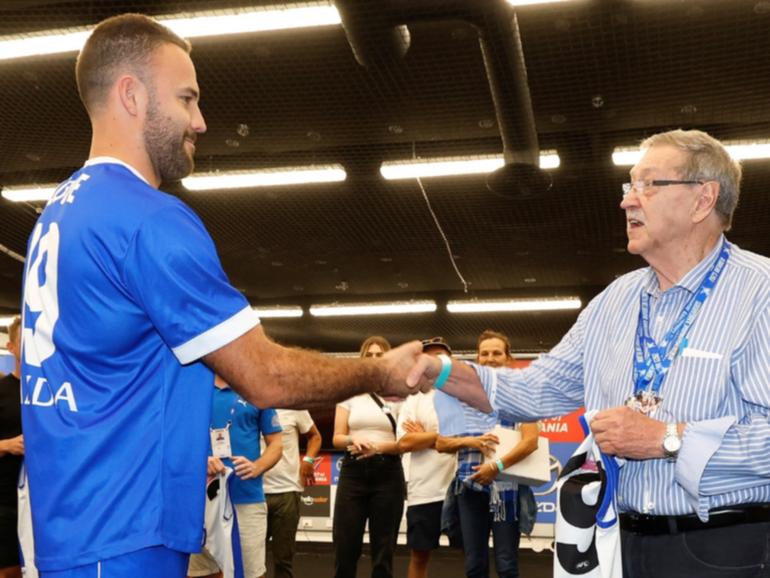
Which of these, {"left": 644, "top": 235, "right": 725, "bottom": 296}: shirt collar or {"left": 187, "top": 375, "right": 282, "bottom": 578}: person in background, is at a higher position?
{"left": 644, "top": 235, "right": 725, "bottom": 296}: shirt collar

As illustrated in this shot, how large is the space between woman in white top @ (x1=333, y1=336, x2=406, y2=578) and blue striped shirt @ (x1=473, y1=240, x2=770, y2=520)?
3.12 meters

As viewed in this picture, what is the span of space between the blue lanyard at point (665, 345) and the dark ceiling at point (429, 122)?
452cm

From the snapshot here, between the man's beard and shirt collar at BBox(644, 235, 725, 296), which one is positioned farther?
shirt collar at BBox(644, 235, 725, 296)

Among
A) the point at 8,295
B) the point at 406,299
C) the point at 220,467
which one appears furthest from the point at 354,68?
the point at 8,295

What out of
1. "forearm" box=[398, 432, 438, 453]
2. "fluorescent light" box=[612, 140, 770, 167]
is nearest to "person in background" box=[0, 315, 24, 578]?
"forearm" box=[398, 432, 438, 453]

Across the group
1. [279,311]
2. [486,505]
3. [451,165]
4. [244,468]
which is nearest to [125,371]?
[244,468]

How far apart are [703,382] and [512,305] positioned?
1403cm

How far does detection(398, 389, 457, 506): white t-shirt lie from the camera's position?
543 cm

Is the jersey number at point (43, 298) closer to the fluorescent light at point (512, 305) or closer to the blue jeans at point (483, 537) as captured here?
the blue jeans at point (483, 537)

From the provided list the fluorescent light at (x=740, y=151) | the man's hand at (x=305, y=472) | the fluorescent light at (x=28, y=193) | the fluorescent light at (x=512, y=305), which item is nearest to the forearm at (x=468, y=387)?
the man's hand at (x=305, y=472)

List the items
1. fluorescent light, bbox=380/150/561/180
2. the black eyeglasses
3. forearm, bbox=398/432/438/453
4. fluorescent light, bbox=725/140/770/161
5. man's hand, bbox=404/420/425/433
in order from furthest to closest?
fluorescent light, bbox=380/150/561/180 < fluorescent light, bbox=725/140/770/161 < man's hand, bbox=404/420/425/433 < forearm, bbox=398/432/438/453 < the black eyeglasses

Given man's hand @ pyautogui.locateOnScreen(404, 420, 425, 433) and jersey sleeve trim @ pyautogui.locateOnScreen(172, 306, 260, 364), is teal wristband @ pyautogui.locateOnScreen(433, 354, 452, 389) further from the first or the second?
man's hand @ pyautogui.locateOnScreen(404, 420, 425, 433)

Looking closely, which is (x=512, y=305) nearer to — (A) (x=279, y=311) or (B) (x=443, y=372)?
(A) (x=279, y=311)

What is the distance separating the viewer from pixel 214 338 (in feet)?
5.15
